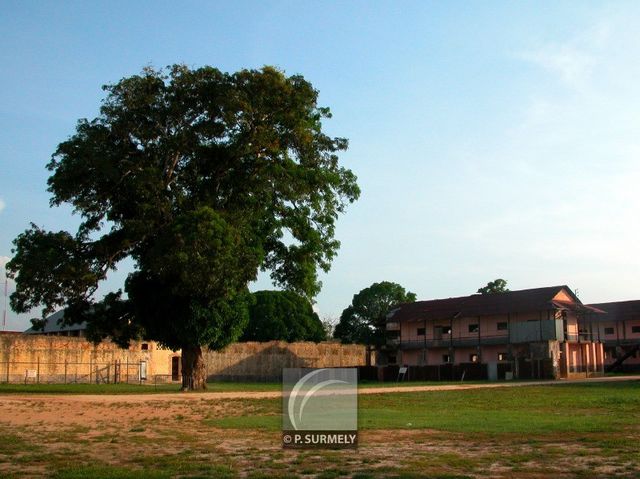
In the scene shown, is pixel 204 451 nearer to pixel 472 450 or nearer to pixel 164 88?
pixel 472 450

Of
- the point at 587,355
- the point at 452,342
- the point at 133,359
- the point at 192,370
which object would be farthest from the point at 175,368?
the point at 587,355

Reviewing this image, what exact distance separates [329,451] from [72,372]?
4692 cm

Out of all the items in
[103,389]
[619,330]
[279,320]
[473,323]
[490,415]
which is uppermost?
[279,320]

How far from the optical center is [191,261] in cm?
3331

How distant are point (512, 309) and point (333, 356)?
668 inches

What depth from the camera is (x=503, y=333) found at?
Result: 66875mm

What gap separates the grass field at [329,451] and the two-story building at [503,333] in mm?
37229

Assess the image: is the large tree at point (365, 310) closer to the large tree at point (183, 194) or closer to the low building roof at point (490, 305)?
the low building roof at point (490, 305)

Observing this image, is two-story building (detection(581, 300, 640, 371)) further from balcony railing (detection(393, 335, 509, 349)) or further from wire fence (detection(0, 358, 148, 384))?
wire fence (detection(0, 358, 148, 384))

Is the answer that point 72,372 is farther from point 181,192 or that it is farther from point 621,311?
point 621,311

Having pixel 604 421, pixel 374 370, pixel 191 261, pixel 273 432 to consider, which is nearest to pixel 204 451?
pixel 273 432

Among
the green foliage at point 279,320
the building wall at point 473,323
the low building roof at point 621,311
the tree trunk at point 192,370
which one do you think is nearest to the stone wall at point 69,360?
the tree trunk at point 192,370

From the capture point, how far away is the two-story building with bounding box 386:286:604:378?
196ft

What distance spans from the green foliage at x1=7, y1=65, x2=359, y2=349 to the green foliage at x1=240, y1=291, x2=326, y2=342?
142 feet
